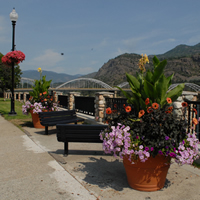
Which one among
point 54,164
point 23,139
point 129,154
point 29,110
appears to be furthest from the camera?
point 29,110

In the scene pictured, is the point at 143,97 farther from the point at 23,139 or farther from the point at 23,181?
the point at 23,139

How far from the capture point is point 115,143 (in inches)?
135

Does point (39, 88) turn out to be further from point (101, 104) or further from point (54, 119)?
point (101, 104)

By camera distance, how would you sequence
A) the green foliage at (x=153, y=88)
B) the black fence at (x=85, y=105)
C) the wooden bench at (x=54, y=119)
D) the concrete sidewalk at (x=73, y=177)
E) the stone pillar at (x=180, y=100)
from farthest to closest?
the black fence at (x=85, y=105), the wooden bench at (x=54, y=119), the stone pillar at (x=180, y=100), the green foliage at (x=153, y=88), the concrete sidewalk at (x=73, y=177)

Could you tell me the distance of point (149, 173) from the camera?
345 cm

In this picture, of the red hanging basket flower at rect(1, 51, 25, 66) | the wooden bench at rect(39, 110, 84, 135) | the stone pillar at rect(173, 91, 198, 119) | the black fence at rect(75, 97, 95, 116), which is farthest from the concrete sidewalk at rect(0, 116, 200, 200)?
the red hanging basket flower at rect(1, 51, 25, 66)

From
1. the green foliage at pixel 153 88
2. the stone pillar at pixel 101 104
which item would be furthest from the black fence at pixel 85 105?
the green foliage at pixel 153 88

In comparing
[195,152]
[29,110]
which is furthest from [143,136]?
[29,110]

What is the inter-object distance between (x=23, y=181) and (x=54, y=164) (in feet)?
3.13

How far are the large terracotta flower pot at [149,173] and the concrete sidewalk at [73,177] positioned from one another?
11 centimetres

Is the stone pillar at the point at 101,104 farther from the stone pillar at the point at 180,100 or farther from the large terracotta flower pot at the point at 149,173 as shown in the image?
the large terracotta flower pot at the point at 149,173

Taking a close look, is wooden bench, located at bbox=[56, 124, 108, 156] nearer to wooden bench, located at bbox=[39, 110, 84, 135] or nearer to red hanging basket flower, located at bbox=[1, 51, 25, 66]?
wooden bench, located at bbox=[39, 110, 84, 135]

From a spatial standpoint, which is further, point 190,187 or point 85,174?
point 85,174

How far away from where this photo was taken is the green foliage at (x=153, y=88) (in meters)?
3.87
